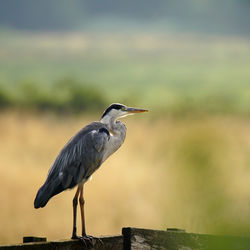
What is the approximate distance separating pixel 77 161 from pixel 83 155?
69mm

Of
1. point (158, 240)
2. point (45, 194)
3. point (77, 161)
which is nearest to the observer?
point (158, 240)

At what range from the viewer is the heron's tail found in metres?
2.97

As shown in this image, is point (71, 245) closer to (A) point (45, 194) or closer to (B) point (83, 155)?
(A) point (45, 194)

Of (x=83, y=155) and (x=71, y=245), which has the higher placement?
(x=83, y=155)

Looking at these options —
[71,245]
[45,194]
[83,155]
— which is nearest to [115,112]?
[83,155]

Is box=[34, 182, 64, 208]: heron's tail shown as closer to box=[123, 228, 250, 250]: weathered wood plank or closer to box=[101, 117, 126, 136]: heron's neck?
box=[101, 117, 126, 136]: heron's neck

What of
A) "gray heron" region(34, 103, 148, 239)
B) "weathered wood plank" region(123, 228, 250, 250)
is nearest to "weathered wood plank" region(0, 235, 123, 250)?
"weathered wood plank" region(123, 228, 250, 250)

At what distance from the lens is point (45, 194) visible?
2.98 m

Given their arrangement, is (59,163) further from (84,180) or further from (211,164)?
(211,164)

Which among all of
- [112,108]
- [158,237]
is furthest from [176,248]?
[112,108]

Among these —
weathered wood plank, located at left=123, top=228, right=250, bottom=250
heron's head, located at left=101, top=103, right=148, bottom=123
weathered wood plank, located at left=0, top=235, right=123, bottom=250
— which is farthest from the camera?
heron's head, located at left=101, top=103, right=148, bottom=123

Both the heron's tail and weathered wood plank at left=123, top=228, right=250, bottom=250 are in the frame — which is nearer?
weathered wood plank at left=123, top=228, right=250, bottom=250

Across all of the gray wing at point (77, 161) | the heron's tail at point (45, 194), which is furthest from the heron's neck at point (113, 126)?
the heron's tail at point (45, 194)

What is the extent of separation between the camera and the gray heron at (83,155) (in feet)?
10.0
